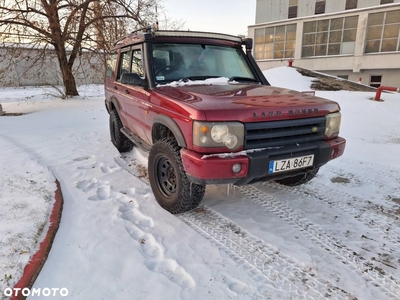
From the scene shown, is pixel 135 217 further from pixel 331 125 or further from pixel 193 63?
pixel 331 125

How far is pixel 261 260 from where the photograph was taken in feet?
7.69

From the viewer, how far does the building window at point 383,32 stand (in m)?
19.9

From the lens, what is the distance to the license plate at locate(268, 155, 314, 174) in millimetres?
2580

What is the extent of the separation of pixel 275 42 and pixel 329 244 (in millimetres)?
26024

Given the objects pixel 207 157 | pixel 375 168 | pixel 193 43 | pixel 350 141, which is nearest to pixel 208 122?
pixel 207 157

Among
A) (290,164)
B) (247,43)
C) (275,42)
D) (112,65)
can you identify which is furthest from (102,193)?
(275,42)

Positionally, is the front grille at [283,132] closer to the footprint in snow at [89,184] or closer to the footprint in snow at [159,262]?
the footprint in snow at [159,262]

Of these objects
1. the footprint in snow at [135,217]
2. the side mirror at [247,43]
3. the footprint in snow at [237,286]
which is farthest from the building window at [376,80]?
the footprint in snow at [237,286]

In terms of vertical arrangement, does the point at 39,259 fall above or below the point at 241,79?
below

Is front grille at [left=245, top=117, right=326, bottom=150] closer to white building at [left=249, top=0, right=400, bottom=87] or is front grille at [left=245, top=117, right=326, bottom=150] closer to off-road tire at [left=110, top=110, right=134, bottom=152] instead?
off-road tire at [left=110, top=110, right=134, bottom=152]

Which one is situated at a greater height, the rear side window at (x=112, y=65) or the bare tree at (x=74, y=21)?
the bare tree at (x=74, y=21)

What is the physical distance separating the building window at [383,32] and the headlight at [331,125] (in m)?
22.0

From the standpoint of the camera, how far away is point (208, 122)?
2404mm

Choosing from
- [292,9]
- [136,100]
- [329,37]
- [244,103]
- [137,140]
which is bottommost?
[137,140]
